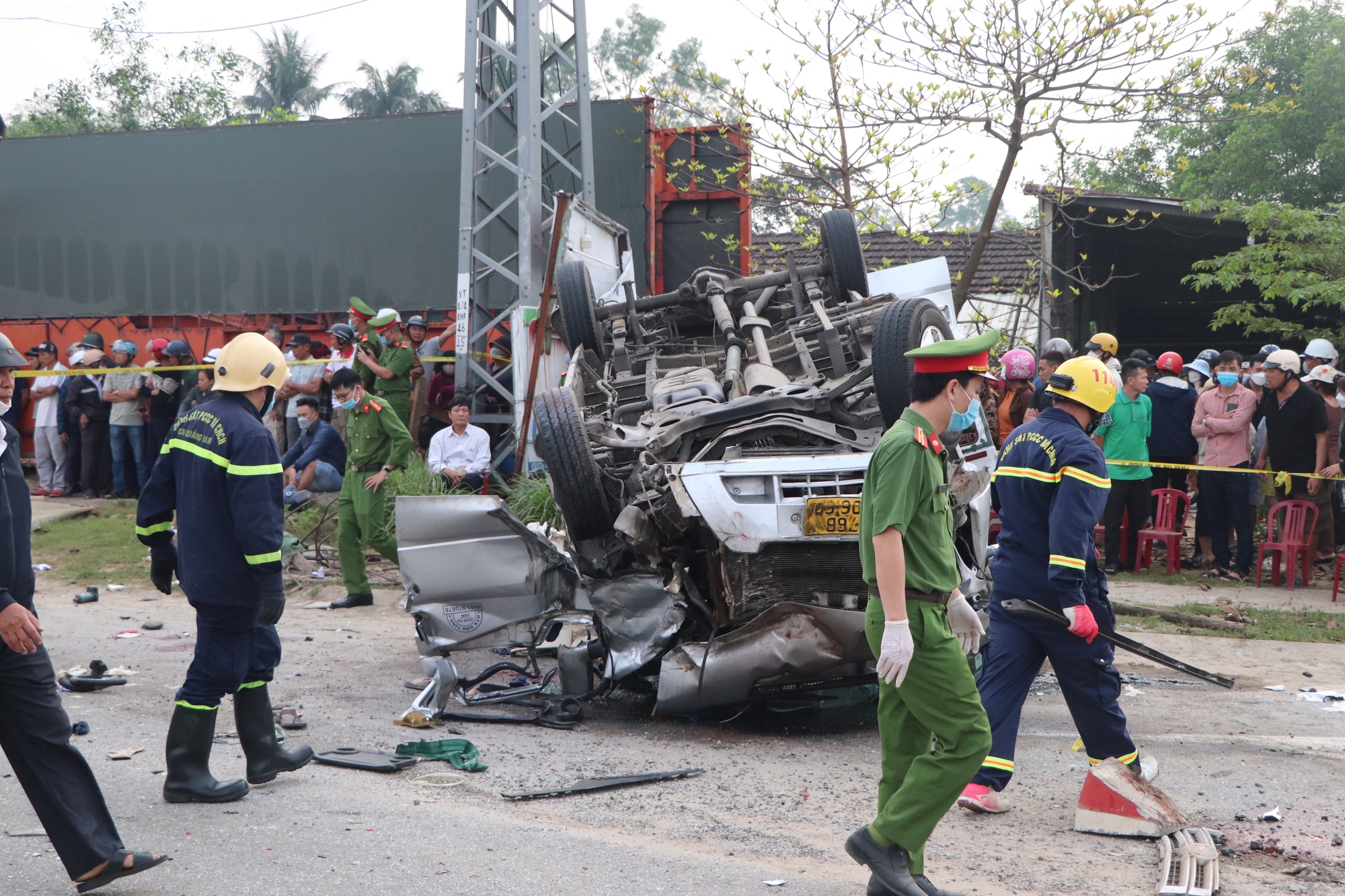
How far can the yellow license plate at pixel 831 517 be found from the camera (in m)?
4.95

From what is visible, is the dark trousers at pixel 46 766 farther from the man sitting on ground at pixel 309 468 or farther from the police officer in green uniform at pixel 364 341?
the man sitting on ground at pixel 309 468

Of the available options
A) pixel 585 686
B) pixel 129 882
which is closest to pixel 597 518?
pixel 585 686

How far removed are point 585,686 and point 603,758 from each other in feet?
3.16

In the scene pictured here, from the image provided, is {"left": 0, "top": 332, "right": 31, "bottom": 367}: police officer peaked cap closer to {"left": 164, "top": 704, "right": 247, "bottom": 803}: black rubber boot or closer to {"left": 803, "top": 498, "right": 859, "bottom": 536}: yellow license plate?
{"left": 164, "top": 704, "right": 247, "bottom": 803}: black rubber boot

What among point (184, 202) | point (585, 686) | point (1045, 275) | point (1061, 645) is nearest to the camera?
point (1061, 645)

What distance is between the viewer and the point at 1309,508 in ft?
30.7

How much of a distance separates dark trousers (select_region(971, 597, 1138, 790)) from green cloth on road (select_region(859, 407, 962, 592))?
1.00 metres

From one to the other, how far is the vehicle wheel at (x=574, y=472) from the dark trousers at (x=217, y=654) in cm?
167

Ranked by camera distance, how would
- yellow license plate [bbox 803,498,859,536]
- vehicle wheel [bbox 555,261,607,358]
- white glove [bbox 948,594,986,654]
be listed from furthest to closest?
vehicle wheel [bbox 555,261,607,358], yellow license plate [bbox 803,498,859,536], white glove [bbox 948,594,986,654]

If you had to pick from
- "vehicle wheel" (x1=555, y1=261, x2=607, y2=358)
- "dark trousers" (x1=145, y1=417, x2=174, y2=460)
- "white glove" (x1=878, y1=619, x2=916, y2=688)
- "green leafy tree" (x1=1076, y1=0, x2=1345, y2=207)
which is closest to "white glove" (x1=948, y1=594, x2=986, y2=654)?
"white glove" (x1=878, y1=619, x2=916, y2=688)

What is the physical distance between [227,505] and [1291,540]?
842 cm

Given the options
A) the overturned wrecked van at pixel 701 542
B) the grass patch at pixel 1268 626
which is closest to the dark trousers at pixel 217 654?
the overturned wrecked van at pixel 701 542

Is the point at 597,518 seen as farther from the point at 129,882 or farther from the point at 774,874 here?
the point at 129,882

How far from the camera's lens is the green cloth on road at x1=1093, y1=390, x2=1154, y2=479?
955 cm
